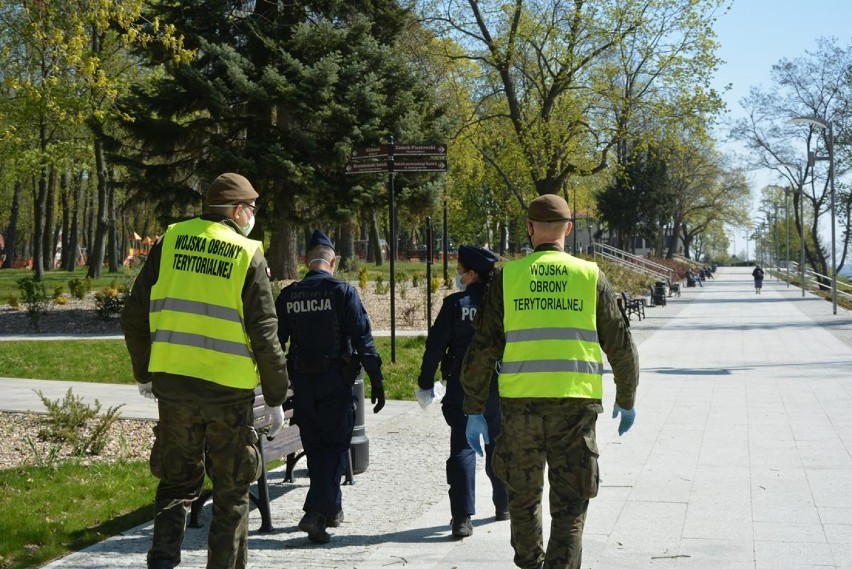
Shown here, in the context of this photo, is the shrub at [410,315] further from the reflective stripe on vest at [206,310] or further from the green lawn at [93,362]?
Answer: the reflective stripe on vest at [206,310]

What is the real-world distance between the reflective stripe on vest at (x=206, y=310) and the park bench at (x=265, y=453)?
0.89 metres

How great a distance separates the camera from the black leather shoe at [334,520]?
6.27 metres

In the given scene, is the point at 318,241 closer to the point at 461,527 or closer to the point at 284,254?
the point at 461,527

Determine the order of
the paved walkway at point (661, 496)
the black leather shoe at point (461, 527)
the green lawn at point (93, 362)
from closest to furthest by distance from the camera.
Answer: the paved walkway at point (661, 496)
the black leather shoe at point (461, 527)
the green lawn at point (93, 362)

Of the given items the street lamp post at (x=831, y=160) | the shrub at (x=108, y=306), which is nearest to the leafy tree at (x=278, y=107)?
the shrub at (x=108, y=306)

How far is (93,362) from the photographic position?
15.5 meters

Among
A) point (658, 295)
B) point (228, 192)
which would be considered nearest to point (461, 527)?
point (228, 192)

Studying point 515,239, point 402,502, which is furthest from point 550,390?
point 515,239

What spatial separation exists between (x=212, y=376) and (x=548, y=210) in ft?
5.65

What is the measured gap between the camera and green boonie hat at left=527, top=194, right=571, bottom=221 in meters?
4.85

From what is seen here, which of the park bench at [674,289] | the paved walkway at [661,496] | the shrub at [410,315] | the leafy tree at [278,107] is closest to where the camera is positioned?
the paved walkway at [661,496]

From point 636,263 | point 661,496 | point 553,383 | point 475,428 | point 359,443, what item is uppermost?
point 636,263

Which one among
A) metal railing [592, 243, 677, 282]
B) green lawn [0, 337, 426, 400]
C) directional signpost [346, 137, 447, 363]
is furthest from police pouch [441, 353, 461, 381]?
metal railing [592, 243, 677, 282]

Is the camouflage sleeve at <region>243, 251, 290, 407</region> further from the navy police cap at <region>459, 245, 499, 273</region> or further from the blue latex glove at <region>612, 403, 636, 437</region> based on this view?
the navy police cap at <region>459, 245, 499, 273</region>
